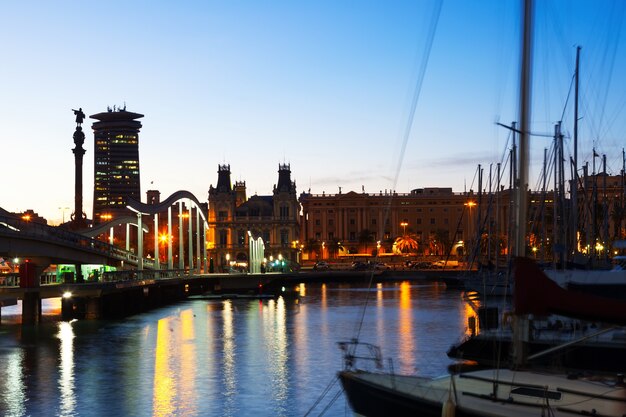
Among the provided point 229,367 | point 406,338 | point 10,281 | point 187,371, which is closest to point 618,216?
point 406,338

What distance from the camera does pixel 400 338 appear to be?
62844 mm

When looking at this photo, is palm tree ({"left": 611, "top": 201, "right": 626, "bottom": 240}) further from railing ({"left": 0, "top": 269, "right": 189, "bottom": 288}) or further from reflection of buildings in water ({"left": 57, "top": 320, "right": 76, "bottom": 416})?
reflection of buildings in water ({"left": 57, "top": 320, "right": 76, "bottom": 416})

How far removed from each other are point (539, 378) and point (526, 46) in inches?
329

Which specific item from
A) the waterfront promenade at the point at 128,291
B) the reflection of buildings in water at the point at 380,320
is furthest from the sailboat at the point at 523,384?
the reflection of buildings in water at the point at 380,320

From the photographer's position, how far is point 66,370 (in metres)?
47.6

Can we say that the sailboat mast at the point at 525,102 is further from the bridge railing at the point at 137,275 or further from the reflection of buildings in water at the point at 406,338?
the bridge railing at the point at 137,275

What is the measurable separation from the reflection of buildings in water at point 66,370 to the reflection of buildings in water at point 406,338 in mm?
15419

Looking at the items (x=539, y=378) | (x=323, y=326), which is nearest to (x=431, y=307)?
(x=323, y=326)

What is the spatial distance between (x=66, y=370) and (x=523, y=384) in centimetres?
3017

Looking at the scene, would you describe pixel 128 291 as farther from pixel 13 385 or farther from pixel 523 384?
pixel 523 384

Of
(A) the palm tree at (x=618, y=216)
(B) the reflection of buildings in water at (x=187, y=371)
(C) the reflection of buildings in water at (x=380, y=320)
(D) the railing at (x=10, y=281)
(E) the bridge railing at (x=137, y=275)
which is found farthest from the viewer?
(A) the palm tree at (x=618, y=216)

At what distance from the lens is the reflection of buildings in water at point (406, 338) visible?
157ft

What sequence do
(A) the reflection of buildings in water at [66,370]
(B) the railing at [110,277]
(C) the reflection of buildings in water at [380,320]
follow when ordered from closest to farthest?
(A) the reflection of buildings in water at [66,370], (C) the reflection of buildings in water at [380,320], (B) the railing at [110,277]

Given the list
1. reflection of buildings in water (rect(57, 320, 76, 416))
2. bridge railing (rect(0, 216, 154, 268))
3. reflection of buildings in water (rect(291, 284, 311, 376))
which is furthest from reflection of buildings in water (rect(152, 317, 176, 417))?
bridge railing (rect(0, 216, 154, 268))
